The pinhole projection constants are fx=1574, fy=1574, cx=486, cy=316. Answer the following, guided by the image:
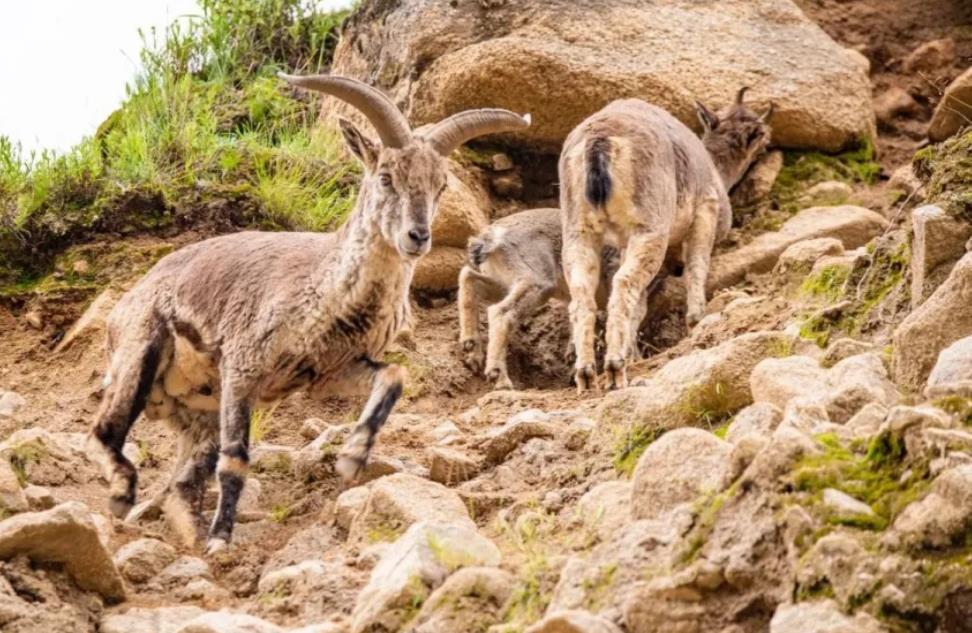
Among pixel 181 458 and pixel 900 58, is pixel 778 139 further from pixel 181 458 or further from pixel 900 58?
pixel 181 458

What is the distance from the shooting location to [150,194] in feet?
39.6

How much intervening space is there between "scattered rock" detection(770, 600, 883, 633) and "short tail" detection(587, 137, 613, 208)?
6.56 m

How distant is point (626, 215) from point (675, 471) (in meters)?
5.44

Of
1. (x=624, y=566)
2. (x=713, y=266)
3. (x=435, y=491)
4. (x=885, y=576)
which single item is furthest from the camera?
(x=713, y=266)

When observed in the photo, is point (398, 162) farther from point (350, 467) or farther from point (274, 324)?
point (350, 467)

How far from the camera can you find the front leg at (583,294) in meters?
9.78

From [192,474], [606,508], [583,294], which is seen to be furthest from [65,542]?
[583,294]

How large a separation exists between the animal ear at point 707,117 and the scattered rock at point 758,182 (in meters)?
0.56

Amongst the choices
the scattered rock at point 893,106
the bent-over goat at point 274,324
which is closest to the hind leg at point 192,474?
the bent-over goat at point 274,324

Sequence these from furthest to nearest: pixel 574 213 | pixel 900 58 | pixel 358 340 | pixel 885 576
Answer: pixel 900 58 → pixel 574 213 → pixel 358 340 → pixel 885 576

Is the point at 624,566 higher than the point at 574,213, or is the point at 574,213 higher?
the point at 624,566

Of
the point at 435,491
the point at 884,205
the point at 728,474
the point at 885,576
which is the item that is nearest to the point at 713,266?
the point at 884,205

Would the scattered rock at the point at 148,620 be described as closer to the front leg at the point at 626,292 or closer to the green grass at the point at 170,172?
the front leg at the point at 626,292

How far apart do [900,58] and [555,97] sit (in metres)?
4.26
